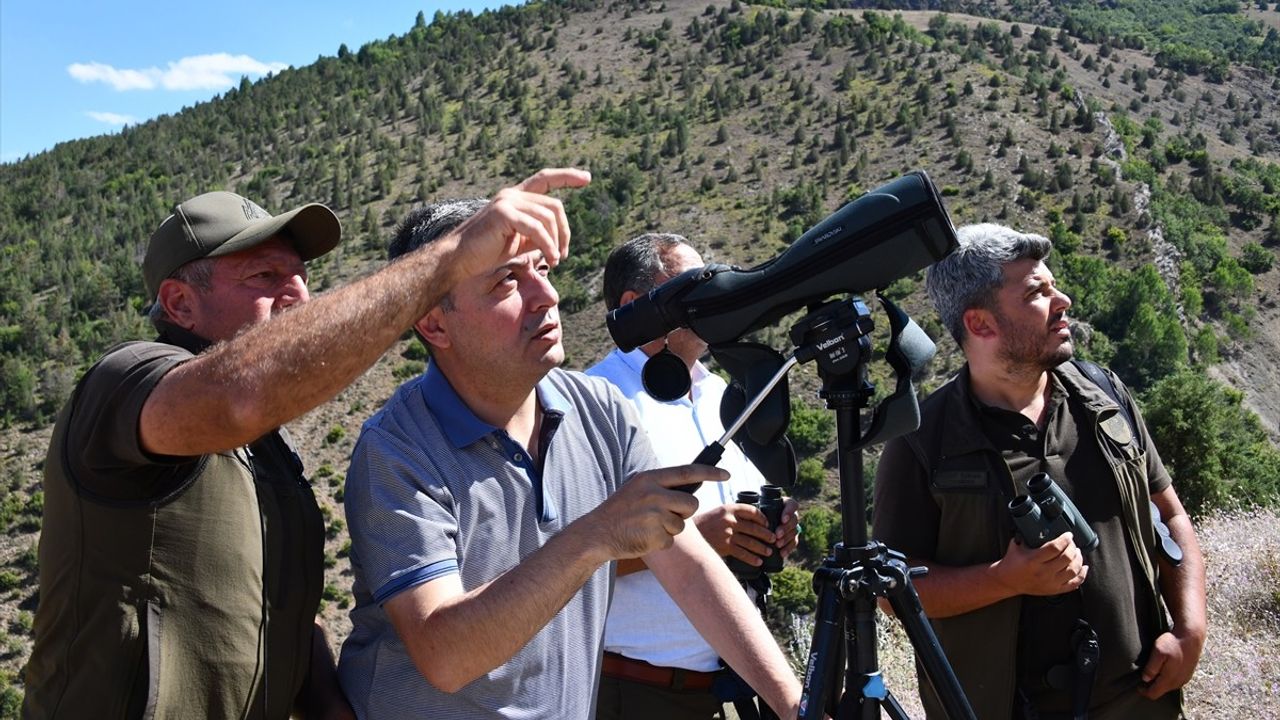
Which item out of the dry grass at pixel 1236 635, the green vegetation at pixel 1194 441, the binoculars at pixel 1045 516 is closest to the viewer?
the binoculars at pixel 1045 516

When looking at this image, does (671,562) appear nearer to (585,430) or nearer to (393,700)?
(585,430)

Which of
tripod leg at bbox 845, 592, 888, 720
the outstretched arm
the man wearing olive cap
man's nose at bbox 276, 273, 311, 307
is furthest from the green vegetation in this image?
the outstretched arm

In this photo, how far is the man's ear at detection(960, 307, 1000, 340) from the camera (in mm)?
3275

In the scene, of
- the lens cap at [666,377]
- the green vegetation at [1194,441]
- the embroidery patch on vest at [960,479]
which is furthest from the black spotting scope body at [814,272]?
the green vegetation at [1194,441]

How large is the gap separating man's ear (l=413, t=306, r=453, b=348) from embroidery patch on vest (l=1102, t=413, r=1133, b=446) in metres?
2.05

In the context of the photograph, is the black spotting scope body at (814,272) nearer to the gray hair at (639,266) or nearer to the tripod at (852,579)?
the tripod at (852,579)

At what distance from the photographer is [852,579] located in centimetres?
200

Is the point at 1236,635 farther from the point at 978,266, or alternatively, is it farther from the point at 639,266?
the point at 639,266

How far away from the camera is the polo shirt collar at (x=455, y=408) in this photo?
2166mm

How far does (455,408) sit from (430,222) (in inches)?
17.6

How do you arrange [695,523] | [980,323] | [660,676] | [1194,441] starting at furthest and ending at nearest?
[1194,441]
[980,323]
[660,676]
[695,523]

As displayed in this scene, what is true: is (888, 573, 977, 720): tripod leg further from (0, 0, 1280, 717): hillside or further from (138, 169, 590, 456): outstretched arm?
(0, 0, 1280, 717): hillside

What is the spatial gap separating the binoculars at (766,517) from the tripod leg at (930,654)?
28.4 inches

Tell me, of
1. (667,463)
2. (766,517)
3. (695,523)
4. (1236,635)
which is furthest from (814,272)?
(1236,635)
